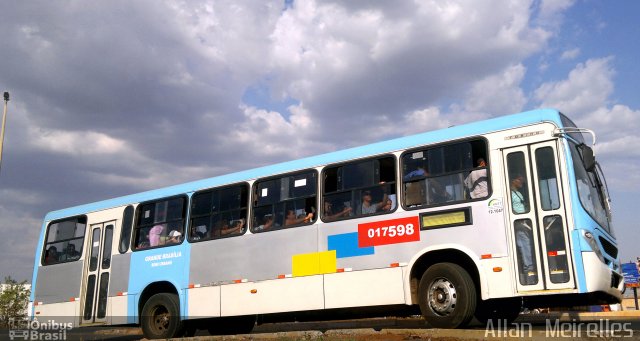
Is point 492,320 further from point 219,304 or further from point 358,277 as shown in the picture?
point 219,304

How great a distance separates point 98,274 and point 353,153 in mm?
7421

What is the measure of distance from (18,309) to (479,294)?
2481 cm

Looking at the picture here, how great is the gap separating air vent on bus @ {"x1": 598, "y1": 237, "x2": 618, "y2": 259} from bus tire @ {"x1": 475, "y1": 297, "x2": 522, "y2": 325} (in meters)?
1.68

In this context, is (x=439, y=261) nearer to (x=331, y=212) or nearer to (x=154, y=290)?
(x=331, y=212)

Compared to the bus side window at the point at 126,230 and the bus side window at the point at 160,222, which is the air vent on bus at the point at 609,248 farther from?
the bus side window at the point at 126,230

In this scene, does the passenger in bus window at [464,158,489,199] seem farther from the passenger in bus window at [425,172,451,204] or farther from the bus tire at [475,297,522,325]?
the bus tire at [475,297,522,325]

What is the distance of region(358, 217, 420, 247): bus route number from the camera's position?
9.48 m

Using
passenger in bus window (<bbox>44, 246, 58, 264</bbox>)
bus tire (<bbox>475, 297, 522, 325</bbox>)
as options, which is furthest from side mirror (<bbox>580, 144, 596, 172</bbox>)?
passenger in bus window (<bbox>44, 246, 58, 264</bbox>)

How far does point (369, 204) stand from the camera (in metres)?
10.1

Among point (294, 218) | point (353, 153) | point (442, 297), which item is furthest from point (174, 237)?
point (442, 297)

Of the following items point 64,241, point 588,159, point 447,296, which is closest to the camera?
point 588,159

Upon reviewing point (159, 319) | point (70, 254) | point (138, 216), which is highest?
point (138, 216)

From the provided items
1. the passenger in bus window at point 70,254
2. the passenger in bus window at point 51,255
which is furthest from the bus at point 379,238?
the passenger in bus window at point 51,255

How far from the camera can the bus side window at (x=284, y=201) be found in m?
10.8
